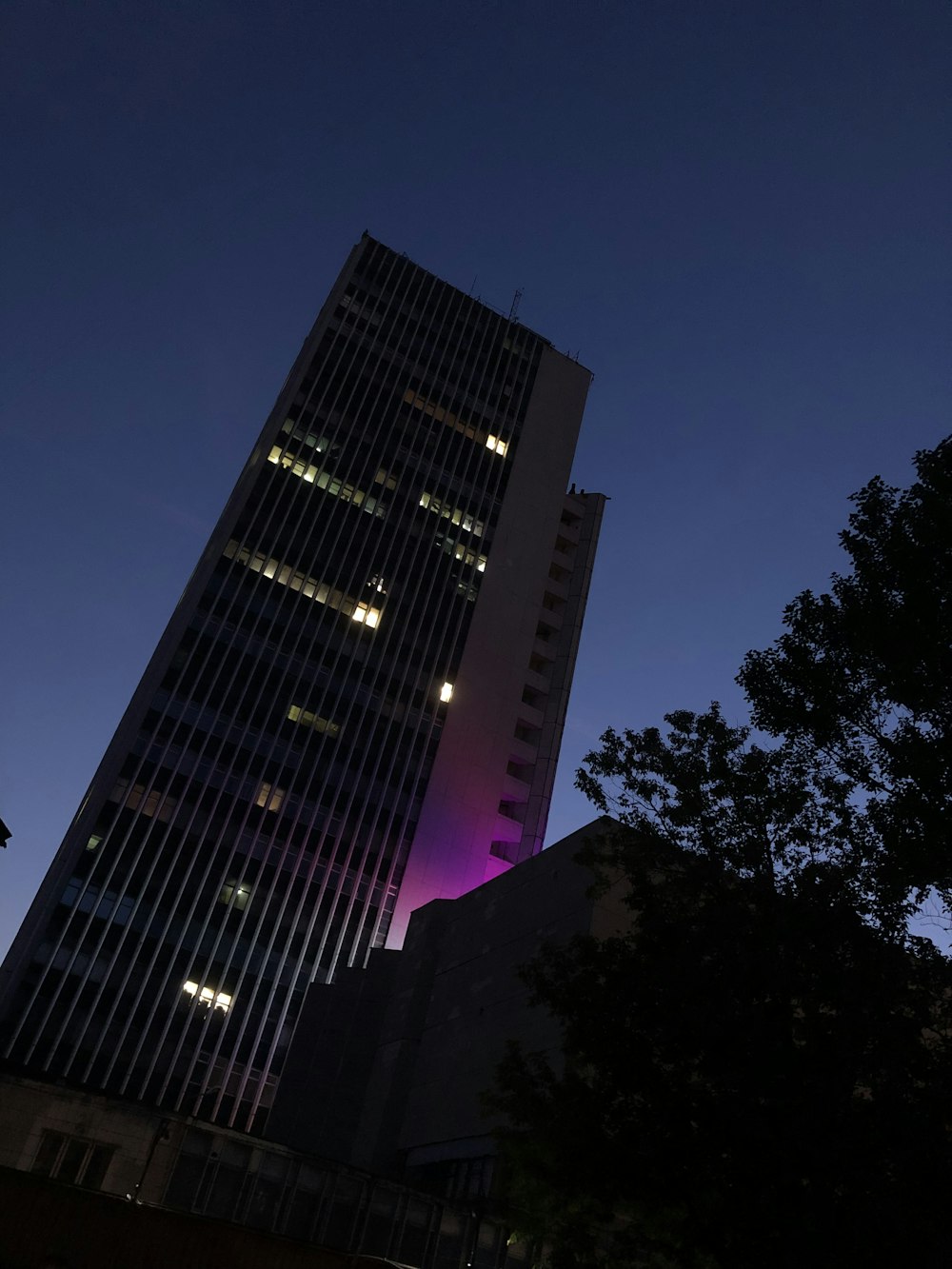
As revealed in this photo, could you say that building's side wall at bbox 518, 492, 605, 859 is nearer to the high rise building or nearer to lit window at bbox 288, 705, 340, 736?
the high rise building

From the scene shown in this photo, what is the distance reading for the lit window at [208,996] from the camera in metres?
60.8

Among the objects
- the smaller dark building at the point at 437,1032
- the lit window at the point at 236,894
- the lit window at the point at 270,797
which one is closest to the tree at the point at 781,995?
the smaller dark building at the point at 437,1032

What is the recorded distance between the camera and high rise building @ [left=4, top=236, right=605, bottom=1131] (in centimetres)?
5994

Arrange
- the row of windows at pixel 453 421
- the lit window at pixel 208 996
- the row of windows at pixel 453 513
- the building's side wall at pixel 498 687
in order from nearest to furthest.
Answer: the lit window at pixel 208 996, the building's side wall at pixel 498 687, the row of windows at pixel 453 513, the row of windows at pixel 453 421

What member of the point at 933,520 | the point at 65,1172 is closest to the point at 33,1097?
the point at 65,1172

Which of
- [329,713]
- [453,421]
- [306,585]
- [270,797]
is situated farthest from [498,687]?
[453,421]

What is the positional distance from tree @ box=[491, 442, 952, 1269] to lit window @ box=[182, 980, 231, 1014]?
4617 cm

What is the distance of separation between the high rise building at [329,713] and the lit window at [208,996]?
25 cm

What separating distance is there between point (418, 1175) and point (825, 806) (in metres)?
28.1

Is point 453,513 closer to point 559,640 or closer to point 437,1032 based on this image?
point 559,640

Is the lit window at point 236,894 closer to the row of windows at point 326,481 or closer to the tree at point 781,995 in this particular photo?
the row of windows at point 326,481

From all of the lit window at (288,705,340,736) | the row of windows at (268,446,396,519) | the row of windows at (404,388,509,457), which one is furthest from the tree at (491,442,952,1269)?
the row of windows at (404,388,509,457)

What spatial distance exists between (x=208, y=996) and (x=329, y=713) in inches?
919

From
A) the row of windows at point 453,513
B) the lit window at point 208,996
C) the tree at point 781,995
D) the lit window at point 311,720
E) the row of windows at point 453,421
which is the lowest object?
the tree at point 781,995
